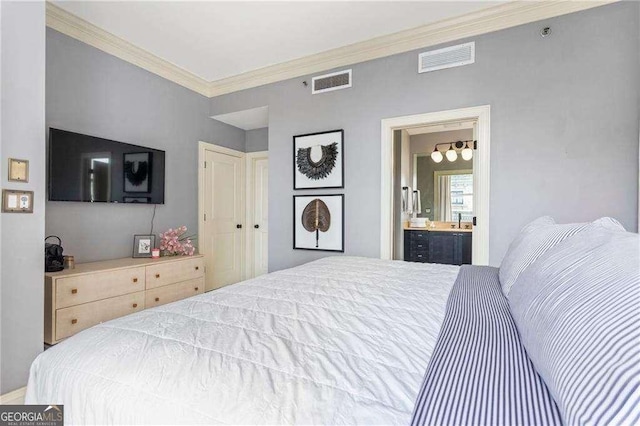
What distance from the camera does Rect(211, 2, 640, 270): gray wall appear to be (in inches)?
91.8

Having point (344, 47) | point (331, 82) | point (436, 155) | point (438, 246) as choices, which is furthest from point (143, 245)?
point (436, 155)

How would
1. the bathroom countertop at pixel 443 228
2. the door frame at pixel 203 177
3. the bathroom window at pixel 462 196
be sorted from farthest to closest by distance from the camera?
the bathroom window at pixel 462 196 → the bathroom countertop at pixel 443 228 → the door frame at pixel 203 177

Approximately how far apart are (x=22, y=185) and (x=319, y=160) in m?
2.47

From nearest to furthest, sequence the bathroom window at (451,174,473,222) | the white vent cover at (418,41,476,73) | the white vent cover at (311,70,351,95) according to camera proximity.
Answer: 1. the white vent cover at (418,41,476,73)
2. the white vent cover at (311,70,351,95)
3. the bathroom window at (451,174,473,222)

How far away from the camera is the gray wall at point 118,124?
269cm

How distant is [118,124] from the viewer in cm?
313

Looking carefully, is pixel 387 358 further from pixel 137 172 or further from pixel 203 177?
pixel 203 177

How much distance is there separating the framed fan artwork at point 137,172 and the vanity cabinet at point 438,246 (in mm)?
3835

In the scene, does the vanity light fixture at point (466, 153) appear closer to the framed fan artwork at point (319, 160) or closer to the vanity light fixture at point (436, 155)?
the vanity light fixture at point (436, 155)

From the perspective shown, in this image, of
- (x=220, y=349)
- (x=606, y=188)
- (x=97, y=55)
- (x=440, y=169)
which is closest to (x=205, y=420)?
(x=220, y=349)

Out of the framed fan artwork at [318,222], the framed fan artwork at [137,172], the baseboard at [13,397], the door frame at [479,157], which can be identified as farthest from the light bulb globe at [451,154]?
the baseboard at [13,397]

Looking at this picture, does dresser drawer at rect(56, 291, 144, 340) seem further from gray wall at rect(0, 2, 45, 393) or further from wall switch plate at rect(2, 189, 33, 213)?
wall switch plate at rect(2, 189, 33, 213)

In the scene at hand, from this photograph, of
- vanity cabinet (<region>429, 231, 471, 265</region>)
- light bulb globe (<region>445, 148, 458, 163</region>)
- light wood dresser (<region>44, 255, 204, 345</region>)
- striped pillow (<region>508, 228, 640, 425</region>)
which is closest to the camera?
striped pillow (<region>508, 228, 640, 425</region>)

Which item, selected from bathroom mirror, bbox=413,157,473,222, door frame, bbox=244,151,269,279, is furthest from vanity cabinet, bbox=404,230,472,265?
door frame, bbox=244,151,269,279
